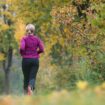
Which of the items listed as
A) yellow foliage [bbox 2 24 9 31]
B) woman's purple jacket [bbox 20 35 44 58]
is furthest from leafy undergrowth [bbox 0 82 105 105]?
yellow foliage [bbox 2 24 9 31]

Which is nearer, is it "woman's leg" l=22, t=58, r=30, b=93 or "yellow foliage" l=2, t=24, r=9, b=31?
"woman's leg" l=22, t=58, r=30, b=93

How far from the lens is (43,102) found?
3727 mm

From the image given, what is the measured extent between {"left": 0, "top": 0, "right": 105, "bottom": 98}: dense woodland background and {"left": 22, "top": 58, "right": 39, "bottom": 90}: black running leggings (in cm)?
41

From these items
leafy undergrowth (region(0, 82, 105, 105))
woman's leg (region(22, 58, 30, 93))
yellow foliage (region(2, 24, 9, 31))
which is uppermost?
leafy undergrowth (region(0, 82, 105, 105))

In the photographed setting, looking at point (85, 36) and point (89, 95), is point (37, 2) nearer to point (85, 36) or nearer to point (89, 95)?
point (85, 36)

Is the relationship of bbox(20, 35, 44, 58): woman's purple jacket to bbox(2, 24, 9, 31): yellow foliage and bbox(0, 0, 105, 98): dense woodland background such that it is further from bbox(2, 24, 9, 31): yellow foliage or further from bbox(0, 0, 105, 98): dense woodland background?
bbox(2, 24, 9, 31): yellow foliage

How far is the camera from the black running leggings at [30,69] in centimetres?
1198

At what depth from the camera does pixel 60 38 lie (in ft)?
111

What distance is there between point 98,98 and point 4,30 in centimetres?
4158

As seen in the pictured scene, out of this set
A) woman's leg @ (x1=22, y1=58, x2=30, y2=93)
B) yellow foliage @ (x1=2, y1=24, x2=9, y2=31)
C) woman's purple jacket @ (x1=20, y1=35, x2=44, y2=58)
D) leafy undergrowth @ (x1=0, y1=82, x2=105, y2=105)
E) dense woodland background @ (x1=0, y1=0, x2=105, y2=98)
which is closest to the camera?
leafy undergrowth @ (x1=0, y1=82, x2=105, y2=105)

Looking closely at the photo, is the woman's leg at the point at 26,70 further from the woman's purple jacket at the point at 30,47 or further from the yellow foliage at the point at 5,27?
the yellow foliage at the point at 5,27

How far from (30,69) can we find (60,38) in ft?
71.5

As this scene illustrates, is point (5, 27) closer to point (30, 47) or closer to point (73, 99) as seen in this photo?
point (30, 47)

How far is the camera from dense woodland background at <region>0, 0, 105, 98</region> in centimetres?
1218
